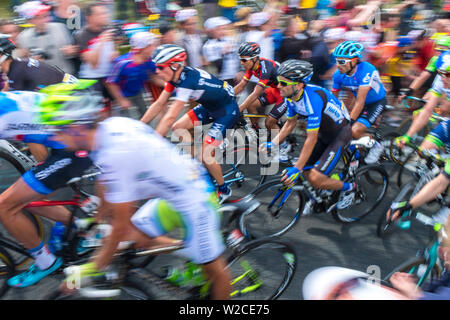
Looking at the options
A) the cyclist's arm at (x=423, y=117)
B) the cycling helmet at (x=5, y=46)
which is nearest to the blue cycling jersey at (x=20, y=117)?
the cycling helmet at (x=5, y=46)

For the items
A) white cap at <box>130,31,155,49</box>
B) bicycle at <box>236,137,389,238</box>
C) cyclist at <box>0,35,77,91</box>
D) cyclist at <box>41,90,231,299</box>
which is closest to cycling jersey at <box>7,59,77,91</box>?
cyclist at <box>0,35,77,91</box>

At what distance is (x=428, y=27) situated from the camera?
791cm

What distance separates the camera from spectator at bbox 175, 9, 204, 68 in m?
6.38

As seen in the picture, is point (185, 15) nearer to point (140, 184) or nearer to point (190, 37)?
point (190, 37)

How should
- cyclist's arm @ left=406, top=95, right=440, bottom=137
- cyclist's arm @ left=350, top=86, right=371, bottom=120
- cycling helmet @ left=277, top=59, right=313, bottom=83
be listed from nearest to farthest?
cycling helmet @ left=277, top=59, right=313, bottom=83 < cyclist's arm @ left=406, top=95, right=440, bottom=137 < cyclist's arm @ left=350, top=86, right=371, bottom=120

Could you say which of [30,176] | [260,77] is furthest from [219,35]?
[30,176]

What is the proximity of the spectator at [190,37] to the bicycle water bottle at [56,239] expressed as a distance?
3.98m

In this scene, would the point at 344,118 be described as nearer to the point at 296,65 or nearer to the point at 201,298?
the point at 296,65

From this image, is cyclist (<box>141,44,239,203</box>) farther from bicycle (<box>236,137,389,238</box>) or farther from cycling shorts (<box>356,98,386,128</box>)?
cycling shorts (<box>356,98,386,128</box>)

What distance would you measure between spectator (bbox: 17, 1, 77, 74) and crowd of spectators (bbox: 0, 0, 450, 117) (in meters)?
0.01

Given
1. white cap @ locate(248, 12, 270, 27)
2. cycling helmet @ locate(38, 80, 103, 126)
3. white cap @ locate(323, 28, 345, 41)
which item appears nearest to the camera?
cycling helmet @ locate(38, 80, 103, 126)

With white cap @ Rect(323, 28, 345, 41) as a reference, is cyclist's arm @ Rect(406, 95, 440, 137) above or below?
below

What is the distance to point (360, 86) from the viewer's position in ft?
16.5
